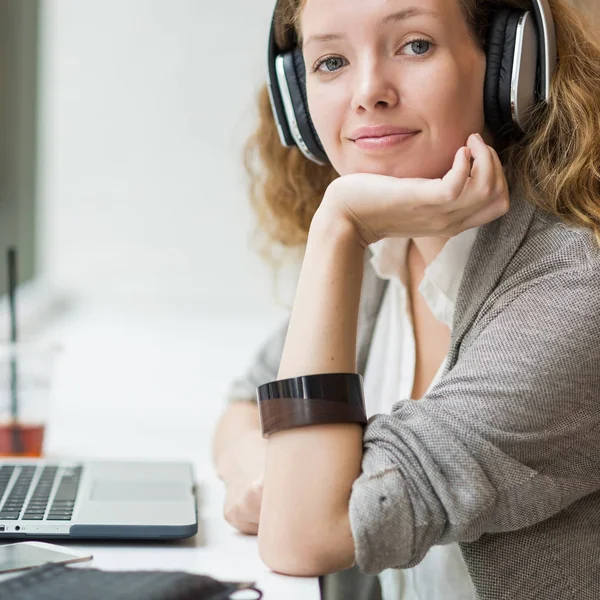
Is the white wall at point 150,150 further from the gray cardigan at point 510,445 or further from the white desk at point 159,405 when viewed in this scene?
the gray cardigan at point 510,445

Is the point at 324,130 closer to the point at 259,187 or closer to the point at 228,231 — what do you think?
the point at 259,187

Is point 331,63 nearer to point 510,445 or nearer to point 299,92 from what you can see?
point 299,92

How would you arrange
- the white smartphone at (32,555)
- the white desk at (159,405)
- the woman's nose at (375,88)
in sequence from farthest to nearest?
the woman's nose at (375,88) < the white desk at (159,405) < the white smartphone at (32,555)

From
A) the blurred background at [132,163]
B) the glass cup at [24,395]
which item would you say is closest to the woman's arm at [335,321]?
the glass cup at [24,395]

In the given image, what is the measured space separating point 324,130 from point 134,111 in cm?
171

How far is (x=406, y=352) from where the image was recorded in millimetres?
1262

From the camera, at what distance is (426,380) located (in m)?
1.21

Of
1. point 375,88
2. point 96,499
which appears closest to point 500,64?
point 375,88

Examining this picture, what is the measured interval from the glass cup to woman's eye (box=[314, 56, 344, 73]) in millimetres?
625

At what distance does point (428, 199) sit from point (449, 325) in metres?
0.27

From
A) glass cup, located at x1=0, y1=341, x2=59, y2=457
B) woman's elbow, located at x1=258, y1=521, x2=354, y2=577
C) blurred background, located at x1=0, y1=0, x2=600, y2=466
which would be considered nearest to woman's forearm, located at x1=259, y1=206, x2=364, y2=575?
woman's elbow, located at x1=258, y1=521, x2=354, y2=577

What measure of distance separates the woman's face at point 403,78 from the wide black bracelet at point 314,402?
29cm

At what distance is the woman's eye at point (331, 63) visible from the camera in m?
1.07

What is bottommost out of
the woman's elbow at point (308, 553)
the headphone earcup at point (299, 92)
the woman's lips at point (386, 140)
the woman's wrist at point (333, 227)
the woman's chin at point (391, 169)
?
the woman's elbow at point (308, 553)
